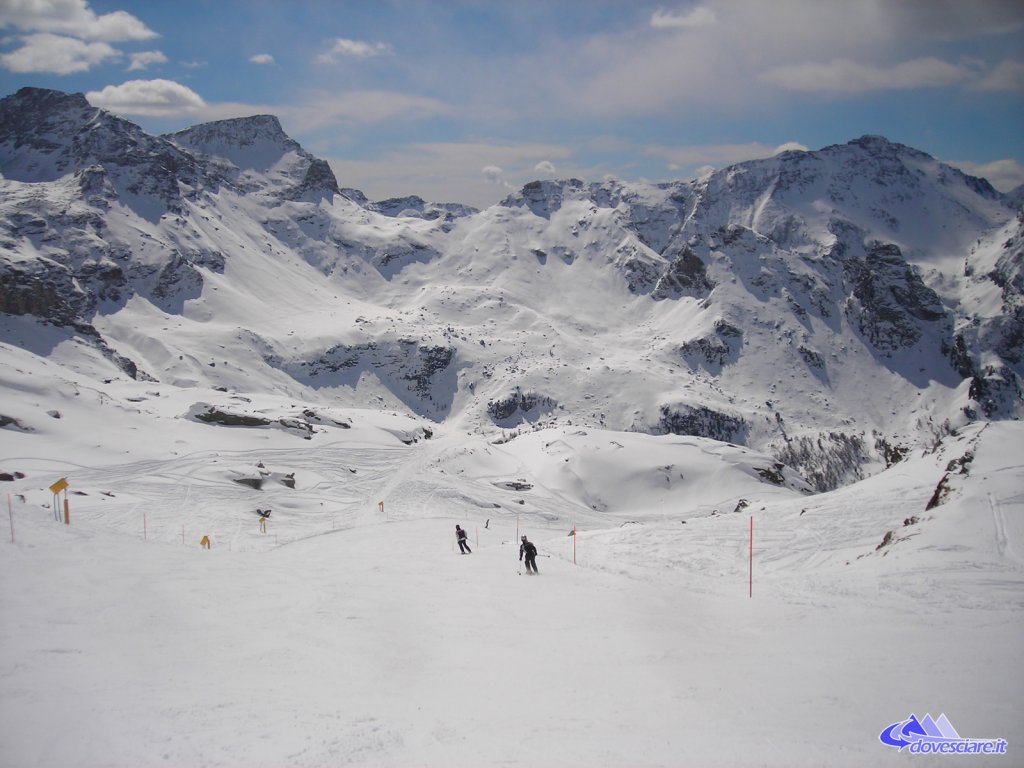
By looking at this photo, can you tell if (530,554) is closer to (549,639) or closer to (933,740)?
(549,639)

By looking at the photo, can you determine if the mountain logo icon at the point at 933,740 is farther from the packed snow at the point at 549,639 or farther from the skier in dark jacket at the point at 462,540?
the skier in dark jacket at the point at 462,540

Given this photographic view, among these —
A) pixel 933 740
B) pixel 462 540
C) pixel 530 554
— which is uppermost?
pixel 933 740

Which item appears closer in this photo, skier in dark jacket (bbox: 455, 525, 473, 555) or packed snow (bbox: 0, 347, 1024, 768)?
packed snow (bbox: 0, 347, 1024, 768)

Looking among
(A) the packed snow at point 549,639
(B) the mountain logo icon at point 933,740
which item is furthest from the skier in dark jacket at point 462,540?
(B) the mountain logo icon at point 933,740

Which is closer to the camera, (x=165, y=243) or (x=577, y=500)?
(x=577, y=500)

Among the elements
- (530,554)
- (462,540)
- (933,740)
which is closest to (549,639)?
(933,740)

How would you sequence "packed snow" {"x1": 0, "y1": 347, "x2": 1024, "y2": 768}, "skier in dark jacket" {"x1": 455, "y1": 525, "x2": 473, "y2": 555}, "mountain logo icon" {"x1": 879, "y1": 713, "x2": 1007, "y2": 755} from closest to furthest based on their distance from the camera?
1. "mountain logo icon" {"x1": 879, "y1": 713, "x2": 1007, "y2": 755}
2. "packed snow" {"x1": 0, "y1": 347, "x2": 1024, "y2": 768}
3. "skier in dark jacket" {"x1": 455, "y1": 525, "x2": 473, "y2": 555}

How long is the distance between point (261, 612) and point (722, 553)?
18.0 metres

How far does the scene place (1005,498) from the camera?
22297mm

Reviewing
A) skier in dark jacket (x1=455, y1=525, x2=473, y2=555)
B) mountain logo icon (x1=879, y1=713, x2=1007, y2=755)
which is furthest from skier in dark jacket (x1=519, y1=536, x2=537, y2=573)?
mountain logo icon (x1=879, y1=713, x2=1007, y2=755)

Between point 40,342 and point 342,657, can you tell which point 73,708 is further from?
point 40,342

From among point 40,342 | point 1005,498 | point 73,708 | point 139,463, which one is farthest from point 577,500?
point 40,342

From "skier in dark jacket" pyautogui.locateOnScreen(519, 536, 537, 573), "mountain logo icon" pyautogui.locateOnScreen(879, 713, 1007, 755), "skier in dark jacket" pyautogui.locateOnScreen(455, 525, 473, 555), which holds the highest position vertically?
"mountain logo icon" pyautogui.locateOnScreen(879, 713, 1007, 755)

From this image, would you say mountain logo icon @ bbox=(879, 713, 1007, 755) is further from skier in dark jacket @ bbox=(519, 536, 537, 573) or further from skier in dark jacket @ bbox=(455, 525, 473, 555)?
skier in dark jacket @ bbox=(455, 525, 473, 555)
